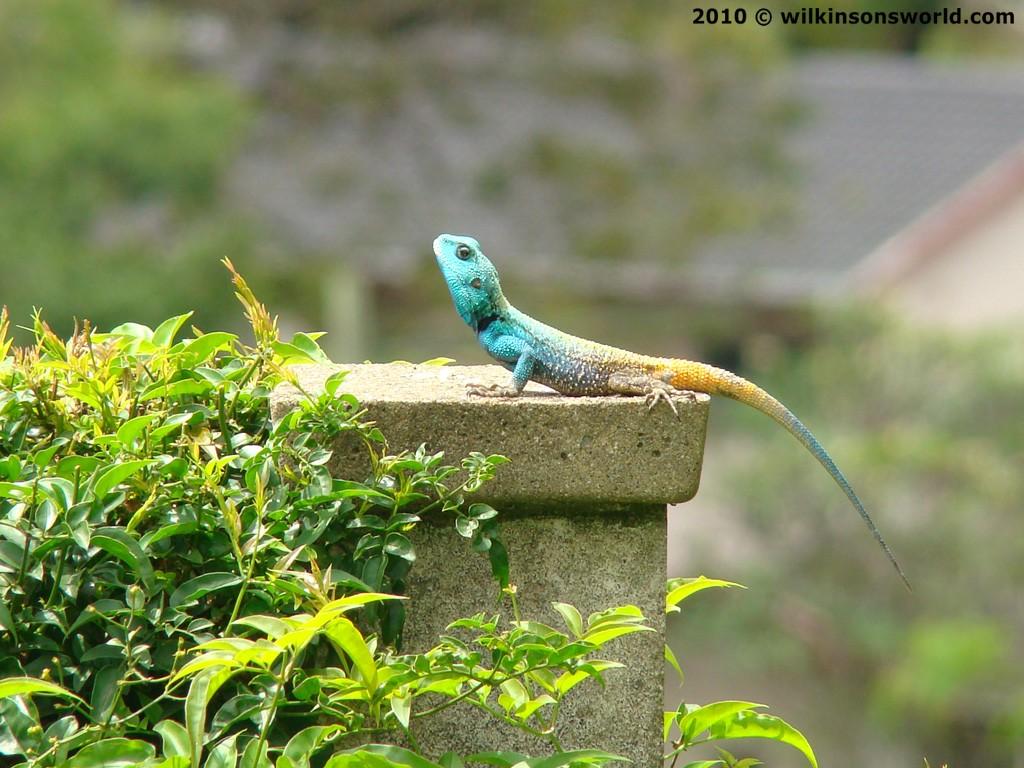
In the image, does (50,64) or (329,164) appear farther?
(329,164)

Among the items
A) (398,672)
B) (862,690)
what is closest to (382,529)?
(398,672)

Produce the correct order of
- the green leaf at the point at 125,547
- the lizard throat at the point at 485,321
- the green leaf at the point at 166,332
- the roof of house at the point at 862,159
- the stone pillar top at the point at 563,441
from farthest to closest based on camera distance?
the roof of house at the point at 862,159 < the lizard throat at the point at 485,321 < the green leaf at the point at 166,332 < the stone pillar top at the point at 563,441 < the green leaf at the point at 125,547

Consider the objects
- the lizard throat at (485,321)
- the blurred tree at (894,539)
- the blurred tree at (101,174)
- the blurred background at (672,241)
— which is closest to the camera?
the lizard throat at (485,321)

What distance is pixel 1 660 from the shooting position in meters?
2.13

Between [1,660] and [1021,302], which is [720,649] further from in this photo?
[1,660]

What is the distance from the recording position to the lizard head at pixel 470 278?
2898 millimetres

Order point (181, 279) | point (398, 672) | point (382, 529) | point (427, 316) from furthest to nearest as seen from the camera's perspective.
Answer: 1. point (427, 316)
2. point (181, 279)
3. point (382, 529)
4. point (398, 672)

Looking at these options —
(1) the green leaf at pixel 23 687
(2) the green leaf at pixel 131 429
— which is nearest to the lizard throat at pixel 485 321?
(2) the green leaf at pixel 131 429

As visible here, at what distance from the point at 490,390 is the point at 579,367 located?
0.93 ft

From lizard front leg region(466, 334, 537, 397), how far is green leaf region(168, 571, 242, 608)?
45 centimetres

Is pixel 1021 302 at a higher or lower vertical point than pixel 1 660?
lower

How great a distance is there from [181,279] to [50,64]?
290 centimetres

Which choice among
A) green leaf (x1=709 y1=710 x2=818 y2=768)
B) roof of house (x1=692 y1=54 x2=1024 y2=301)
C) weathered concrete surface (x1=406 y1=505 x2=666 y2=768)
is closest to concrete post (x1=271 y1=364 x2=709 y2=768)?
weathered concrete surface (x1=406 y1=505 x2=666 y2=768)

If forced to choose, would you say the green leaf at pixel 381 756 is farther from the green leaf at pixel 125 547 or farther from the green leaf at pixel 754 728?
the green leaf at pixel 754 728
